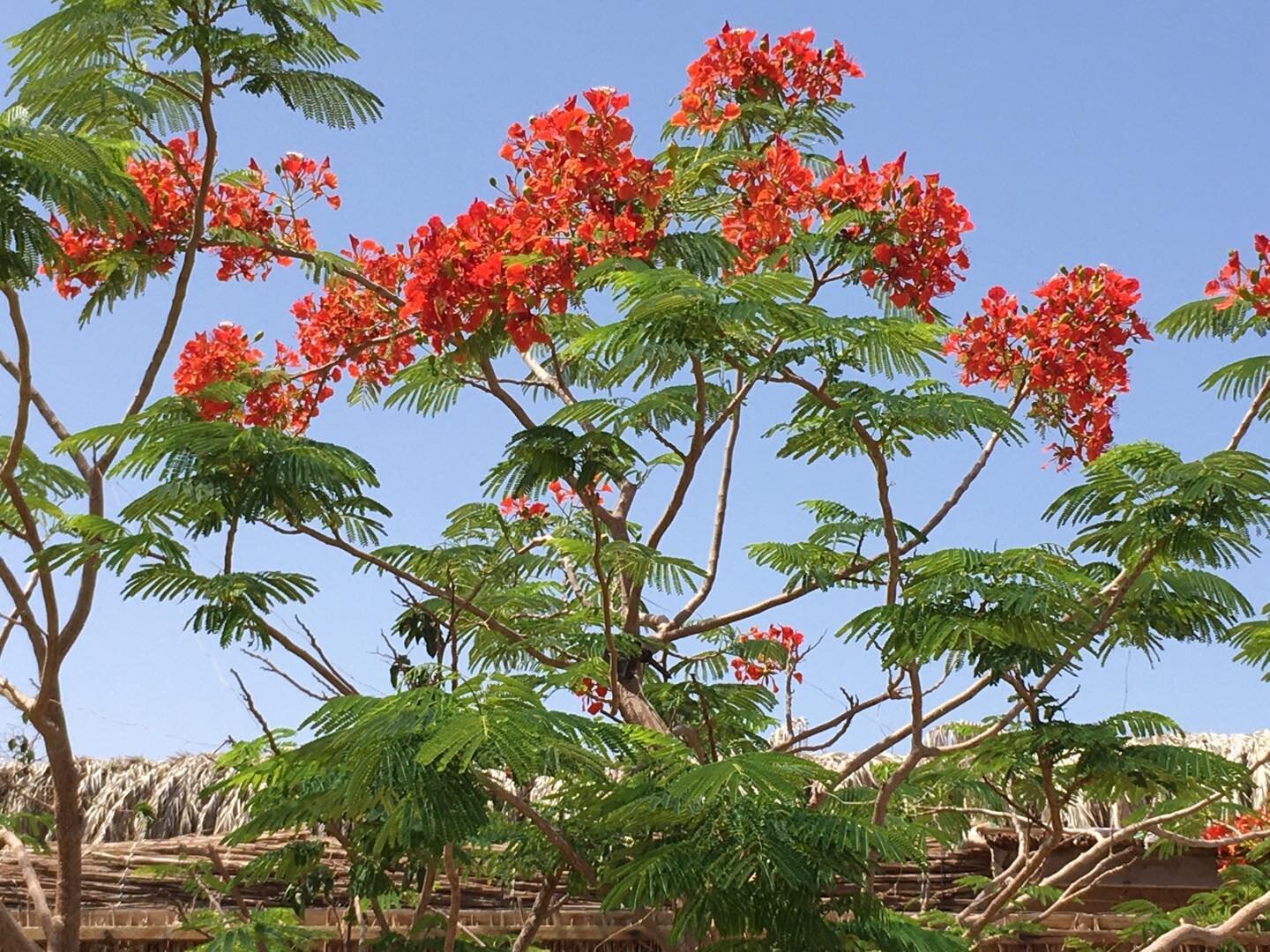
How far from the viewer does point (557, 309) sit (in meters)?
3.50

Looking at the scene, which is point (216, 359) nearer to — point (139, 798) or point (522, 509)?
point (522, 509)

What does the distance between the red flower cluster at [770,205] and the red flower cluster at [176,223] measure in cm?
153

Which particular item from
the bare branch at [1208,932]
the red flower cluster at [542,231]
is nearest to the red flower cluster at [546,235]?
the red flower cluster at [542,231]

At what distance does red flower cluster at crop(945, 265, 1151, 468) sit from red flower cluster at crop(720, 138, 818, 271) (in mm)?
723

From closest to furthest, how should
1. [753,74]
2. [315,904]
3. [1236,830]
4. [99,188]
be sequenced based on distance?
[99,188], [753,74], [315,904], [1236,830]

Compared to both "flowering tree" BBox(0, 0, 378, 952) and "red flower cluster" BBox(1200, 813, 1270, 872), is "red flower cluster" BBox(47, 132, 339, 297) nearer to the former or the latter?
"flowering tree" BBox(0, 0, 378, 952)

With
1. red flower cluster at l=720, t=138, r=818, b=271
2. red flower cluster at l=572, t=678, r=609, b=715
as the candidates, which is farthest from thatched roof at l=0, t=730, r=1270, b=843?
red flower cluster at l=720, t=138, r=818, b=271

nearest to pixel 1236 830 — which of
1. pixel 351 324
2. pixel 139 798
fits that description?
pixel 351 324

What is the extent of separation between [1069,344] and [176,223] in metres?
2.67

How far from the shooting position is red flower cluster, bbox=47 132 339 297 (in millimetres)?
3949

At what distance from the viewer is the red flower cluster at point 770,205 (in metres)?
3.78

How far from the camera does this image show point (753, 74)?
14.5 ft

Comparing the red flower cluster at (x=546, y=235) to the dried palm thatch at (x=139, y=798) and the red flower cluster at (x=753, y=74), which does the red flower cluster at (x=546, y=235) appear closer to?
the red flower cluster at (x=753, y=74)

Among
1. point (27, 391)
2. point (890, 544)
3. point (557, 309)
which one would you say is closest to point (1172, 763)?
point (890, 544)
